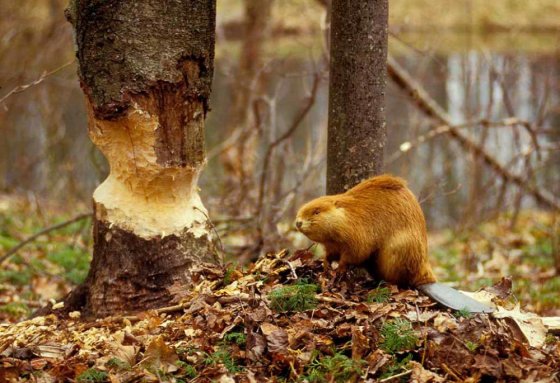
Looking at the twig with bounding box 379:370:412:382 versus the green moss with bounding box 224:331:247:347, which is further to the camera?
the green moss with bounding box 224:331:247:347

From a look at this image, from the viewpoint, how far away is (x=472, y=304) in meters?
3.54

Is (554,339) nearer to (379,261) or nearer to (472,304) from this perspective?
(472,304)

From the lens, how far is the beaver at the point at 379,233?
3553 millimetres

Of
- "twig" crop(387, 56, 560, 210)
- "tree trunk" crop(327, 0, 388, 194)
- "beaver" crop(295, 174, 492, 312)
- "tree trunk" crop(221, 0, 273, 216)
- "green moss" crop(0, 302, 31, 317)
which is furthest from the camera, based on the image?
"tree trunk" crop(221, 0, 273, 216)

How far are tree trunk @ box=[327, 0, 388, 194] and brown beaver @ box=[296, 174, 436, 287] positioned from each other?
34 centimetres

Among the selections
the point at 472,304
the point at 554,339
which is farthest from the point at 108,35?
the point at 554,339

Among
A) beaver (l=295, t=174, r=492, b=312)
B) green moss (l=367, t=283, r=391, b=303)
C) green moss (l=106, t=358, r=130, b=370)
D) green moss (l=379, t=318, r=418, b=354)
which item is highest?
→ beaver (l=295, t=174, r=492, b=312)

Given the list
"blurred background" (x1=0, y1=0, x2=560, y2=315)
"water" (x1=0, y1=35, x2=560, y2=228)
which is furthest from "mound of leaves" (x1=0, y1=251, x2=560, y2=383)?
"water" (x1=0, y1=35, x2=560, y2=228)

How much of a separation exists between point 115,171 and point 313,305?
1.32m

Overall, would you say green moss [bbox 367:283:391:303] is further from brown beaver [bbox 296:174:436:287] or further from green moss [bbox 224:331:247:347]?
green moss [bbox 224:331:247:347]

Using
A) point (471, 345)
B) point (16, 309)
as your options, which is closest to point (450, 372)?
point (471, 345)

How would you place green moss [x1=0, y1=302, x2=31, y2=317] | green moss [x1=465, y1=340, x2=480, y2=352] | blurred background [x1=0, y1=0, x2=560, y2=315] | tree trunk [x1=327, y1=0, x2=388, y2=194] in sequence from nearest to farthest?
green moss [x1=465, y1=340, x2=480, y2=352] → tree trunk [x1=327, y1=0, x2=388, y2=194] → green moss [x1=0, y1=302, x2=31, y2=317] → blurred background [x1=0, y1=0, x2=560, y2=315]

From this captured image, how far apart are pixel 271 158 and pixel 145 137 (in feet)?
9.46

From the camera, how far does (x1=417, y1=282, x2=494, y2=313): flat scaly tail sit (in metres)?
3.52
